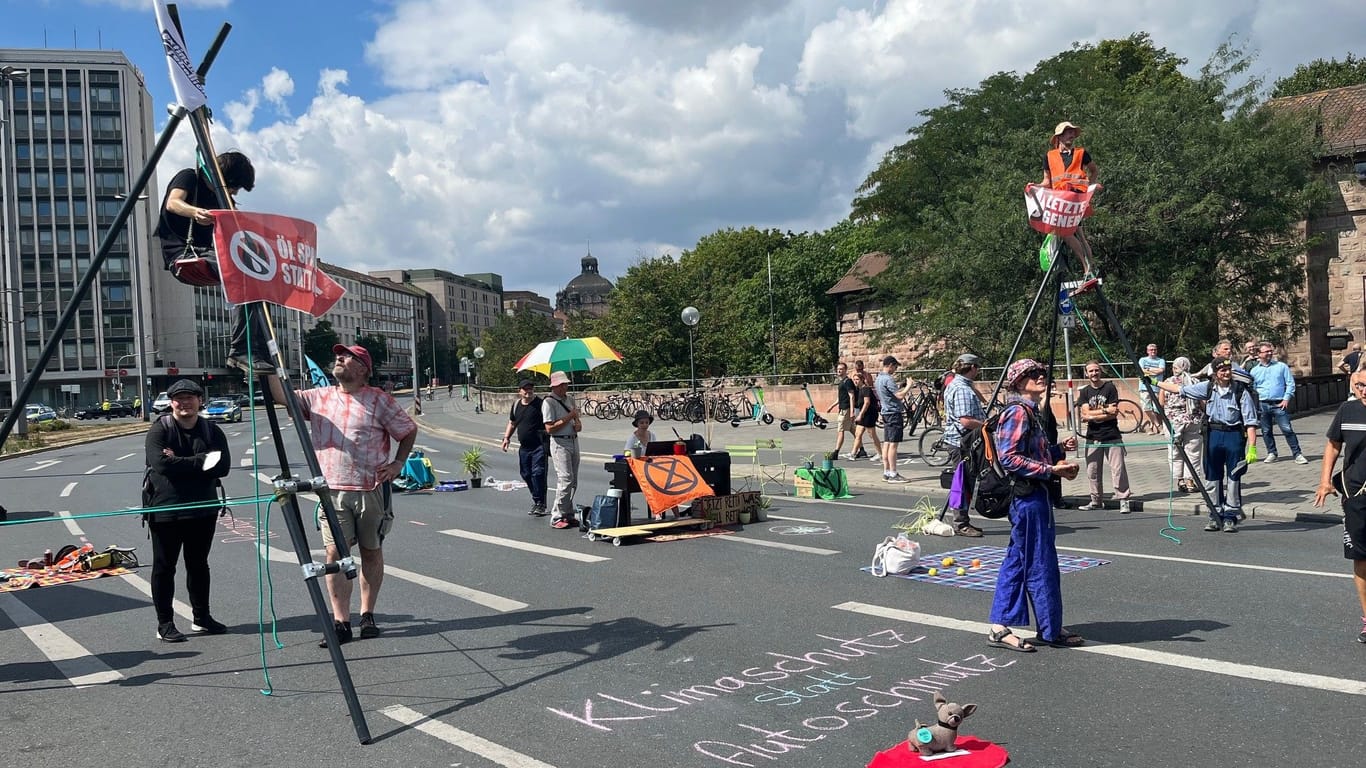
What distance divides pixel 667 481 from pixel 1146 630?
581 centimetres

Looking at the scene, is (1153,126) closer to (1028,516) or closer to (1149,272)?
(1149,272)

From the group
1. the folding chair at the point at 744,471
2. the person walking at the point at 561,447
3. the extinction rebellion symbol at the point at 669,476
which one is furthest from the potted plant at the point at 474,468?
the extinction rebellion symbol at the point at 669,476

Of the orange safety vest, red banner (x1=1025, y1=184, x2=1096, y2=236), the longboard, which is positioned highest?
the orange safety vest

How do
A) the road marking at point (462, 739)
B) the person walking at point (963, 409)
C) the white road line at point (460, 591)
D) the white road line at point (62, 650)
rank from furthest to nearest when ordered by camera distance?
the person walking at point (963, 409)
the white road line at point (460, 591)
the white road line at point (62, 650)
the road marking at point (462, 739)

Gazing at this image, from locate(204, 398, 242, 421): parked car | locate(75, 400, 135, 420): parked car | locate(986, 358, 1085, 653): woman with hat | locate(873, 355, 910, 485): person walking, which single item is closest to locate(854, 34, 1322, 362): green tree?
locate(873, 355, 910, 485): person walking

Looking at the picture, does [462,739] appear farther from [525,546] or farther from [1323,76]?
[1323,76]

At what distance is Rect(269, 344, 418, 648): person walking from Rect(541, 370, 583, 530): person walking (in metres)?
5.20

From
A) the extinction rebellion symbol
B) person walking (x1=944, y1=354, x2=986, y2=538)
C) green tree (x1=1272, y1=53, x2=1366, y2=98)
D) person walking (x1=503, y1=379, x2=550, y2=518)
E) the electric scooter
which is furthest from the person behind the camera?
green tree (x1=1272, y1=53, x2=1366, y2=98)

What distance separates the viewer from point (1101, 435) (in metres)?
11.4

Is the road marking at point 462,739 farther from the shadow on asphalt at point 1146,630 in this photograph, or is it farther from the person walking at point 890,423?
the person walking at point 890,423

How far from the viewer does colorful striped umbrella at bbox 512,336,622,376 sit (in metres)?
13.6

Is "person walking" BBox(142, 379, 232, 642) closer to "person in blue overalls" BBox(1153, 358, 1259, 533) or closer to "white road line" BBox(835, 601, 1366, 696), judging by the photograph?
"white road line" BBox(835, 601, 1366, 696)

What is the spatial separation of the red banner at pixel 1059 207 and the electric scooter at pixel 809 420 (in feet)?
60.1

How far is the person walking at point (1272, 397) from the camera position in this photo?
1592cm
